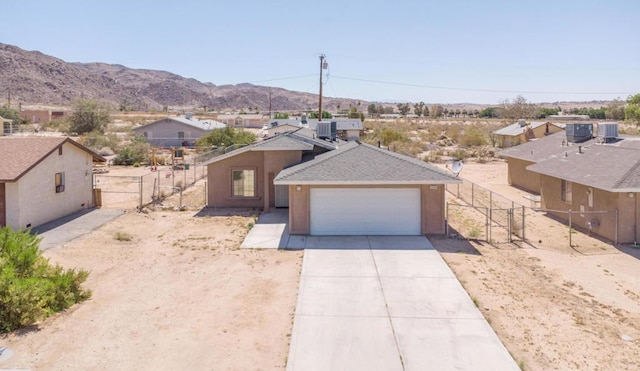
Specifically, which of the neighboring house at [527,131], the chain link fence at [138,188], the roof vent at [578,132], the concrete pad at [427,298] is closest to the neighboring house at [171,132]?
the chain link fence at [138,188]

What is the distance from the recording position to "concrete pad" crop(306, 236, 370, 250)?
54.7 feet

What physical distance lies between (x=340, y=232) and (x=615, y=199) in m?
10.1

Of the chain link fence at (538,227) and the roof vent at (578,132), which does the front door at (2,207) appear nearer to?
the chain link fence at (538,227)

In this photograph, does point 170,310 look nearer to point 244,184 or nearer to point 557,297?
point 557,297

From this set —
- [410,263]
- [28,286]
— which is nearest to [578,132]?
[410,263]

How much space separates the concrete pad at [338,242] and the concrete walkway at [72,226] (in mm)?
8936

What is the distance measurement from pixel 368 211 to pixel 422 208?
80.8 inches

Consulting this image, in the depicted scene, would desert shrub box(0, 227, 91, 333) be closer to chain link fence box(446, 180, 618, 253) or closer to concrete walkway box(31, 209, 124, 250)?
concrete walkway box(31, 209, 124, 250)

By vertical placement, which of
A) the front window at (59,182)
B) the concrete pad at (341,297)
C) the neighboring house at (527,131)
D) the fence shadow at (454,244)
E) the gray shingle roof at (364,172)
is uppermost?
the neighboring house at (527,131)

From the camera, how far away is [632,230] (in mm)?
17250

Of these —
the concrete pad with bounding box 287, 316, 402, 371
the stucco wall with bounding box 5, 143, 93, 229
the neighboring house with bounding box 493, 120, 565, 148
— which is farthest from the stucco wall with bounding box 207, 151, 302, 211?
the neighboring house with bounding box 493, 120, 565, 148

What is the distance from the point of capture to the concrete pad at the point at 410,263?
13.7 m

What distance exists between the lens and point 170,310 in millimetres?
11172

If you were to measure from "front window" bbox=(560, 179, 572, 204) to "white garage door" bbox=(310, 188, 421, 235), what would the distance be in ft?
25.6
